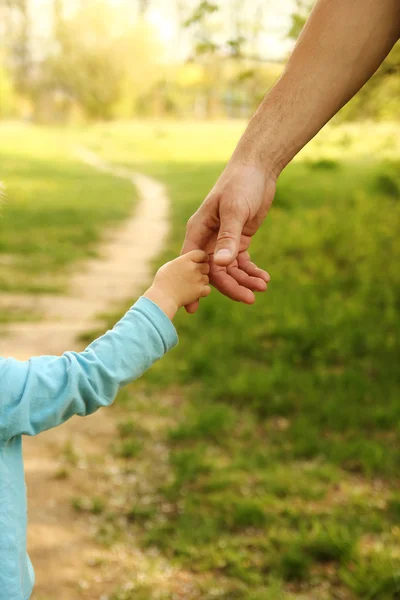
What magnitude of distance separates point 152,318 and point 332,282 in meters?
4.72

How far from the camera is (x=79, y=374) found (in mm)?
1340

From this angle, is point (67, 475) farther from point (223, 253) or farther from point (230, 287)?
point (223, 253)

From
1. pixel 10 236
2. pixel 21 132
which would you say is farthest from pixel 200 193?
pixel 21 132

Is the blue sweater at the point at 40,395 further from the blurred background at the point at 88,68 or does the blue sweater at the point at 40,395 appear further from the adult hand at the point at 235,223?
the blurred background at the point at 88,68

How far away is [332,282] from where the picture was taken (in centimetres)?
600

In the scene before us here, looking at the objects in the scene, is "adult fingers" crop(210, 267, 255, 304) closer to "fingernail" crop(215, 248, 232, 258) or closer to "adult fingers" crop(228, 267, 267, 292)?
"adult fingers" crop(228, 267, 267, 292)

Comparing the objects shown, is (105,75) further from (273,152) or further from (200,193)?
(273,152)

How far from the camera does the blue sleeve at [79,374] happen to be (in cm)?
129

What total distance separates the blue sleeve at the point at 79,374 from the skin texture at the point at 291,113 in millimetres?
273

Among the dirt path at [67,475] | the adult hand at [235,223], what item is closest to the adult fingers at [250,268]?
the adult hand at [235,223]

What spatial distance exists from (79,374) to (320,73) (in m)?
1.01

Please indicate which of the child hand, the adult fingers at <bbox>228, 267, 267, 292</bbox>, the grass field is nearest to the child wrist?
the child hand

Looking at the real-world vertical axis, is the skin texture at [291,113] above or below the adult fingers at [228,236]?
above

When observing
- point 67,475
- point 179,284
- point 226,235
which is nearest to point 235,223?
point 226,235
